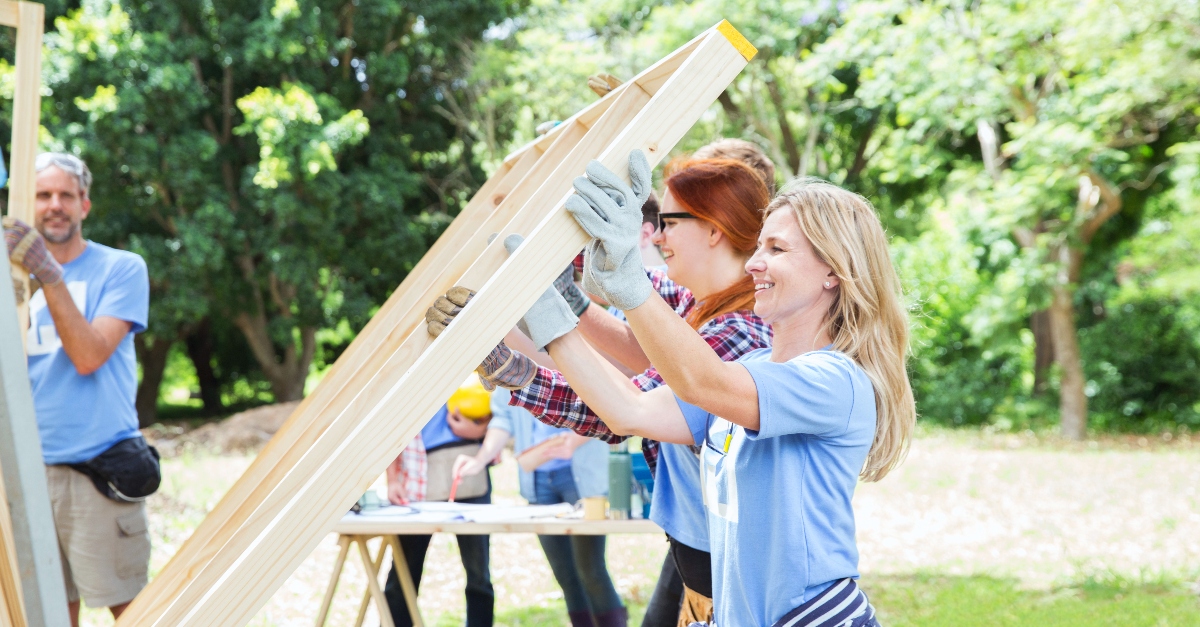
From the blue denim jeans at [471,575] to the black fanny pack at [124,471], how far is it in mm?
1133

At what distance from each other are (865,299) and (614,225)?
23.9 inches

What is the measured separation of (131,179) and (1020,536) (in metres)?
12.6

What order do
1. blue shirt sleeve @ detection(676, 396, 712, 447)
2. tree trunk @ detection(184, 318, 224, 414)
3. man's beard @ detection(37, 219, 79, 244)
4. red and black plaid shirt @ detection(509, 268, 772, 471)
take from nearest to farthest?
blue shirt sleeve @ detection(676, 396, 712, 447)
red and black plaid shirt @ detection(509, 268, 772, 471)
man's beard @ detection(37, 219, 79, 244)
tree trunk @ detection(184, 318, 224, 414)

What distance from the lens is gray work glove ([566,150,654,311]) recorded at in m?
1.39

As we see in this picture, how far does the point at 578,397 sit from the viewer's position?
6.66ft

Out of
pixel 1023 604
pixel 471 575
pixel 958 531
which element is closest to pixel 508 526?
pixel 471 575

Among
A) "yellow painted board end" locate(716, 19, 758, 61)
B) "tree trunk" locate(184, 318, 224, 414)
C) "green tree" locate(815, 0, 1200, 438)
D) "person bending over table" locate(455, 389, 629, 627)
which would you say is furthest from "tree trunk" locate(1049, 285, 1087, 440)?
"tree trunk" locate(184, 318, 224, 414)

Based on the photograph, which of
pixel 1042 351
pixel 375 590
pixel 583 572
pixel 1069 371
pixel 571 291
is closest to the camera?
pixel 571 291

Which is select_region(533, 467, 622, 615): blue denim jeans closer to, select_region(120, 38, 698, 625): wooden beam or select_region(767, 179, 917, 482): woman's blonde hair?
select_region(120, 38, 698, 625): wooden beam

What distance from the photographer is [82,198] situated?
341 cm

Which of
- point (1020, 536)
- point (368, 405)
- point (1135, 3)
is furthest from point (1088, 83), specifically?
point (368, 405)

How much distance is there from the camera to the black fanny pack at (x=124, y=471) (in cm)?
344

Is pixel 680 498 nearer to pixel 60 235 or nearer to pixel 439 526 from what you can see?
pixel 439 526

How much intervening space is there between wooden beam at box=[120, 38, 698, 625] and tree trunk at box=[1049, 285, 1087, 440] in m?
12.8
